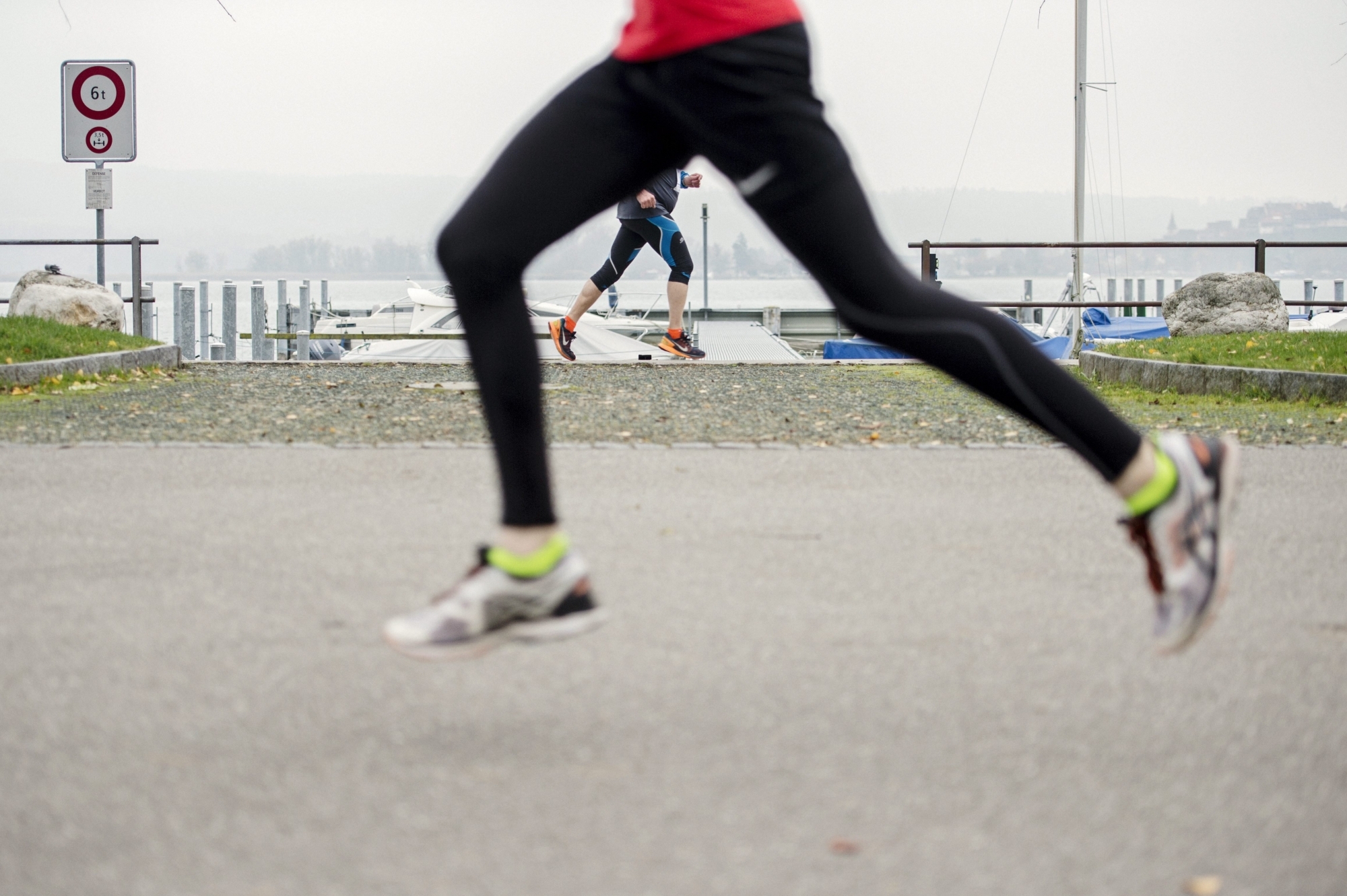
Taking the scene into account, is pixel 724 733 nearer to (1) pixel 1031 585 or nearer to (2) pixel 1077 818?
(2) pixel 1077 818

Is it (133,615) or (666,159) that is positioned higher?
(666,159)

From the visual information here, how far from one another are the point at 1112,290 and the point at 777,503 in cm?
5539

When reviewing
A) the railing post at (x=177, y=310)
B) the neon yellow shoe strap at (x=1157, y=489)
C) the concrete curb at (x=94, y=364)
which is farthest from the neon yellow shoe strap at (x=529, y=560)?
the railing post at (x=177, y=310)

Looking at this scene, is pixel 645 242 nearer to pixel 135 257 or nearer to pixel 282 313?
pixel 135 257

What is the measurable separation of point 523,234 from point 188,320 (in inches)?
859

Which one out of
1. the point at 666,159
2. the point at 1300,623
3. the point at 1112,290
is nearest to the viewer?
the point at 666,159

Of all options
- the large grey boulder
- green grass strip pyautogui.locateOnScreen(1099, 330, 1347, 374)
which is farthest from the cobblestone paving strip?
the large grey boulder

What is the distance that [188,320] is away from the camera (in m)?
23.2

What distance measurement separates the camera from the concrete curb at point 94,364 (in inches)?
403

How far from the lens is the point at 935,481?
5.88 metres

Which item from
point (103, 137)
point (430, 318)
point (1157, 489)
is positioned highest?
point (103, 137)

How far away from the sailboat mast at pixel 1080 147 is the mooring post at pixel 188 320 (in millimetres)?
12989

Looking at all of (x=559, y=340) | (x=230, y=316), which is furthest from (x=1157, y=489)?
(x=230, y=316)

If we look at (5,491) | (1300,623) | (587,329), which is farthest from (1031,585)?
(587,329)
